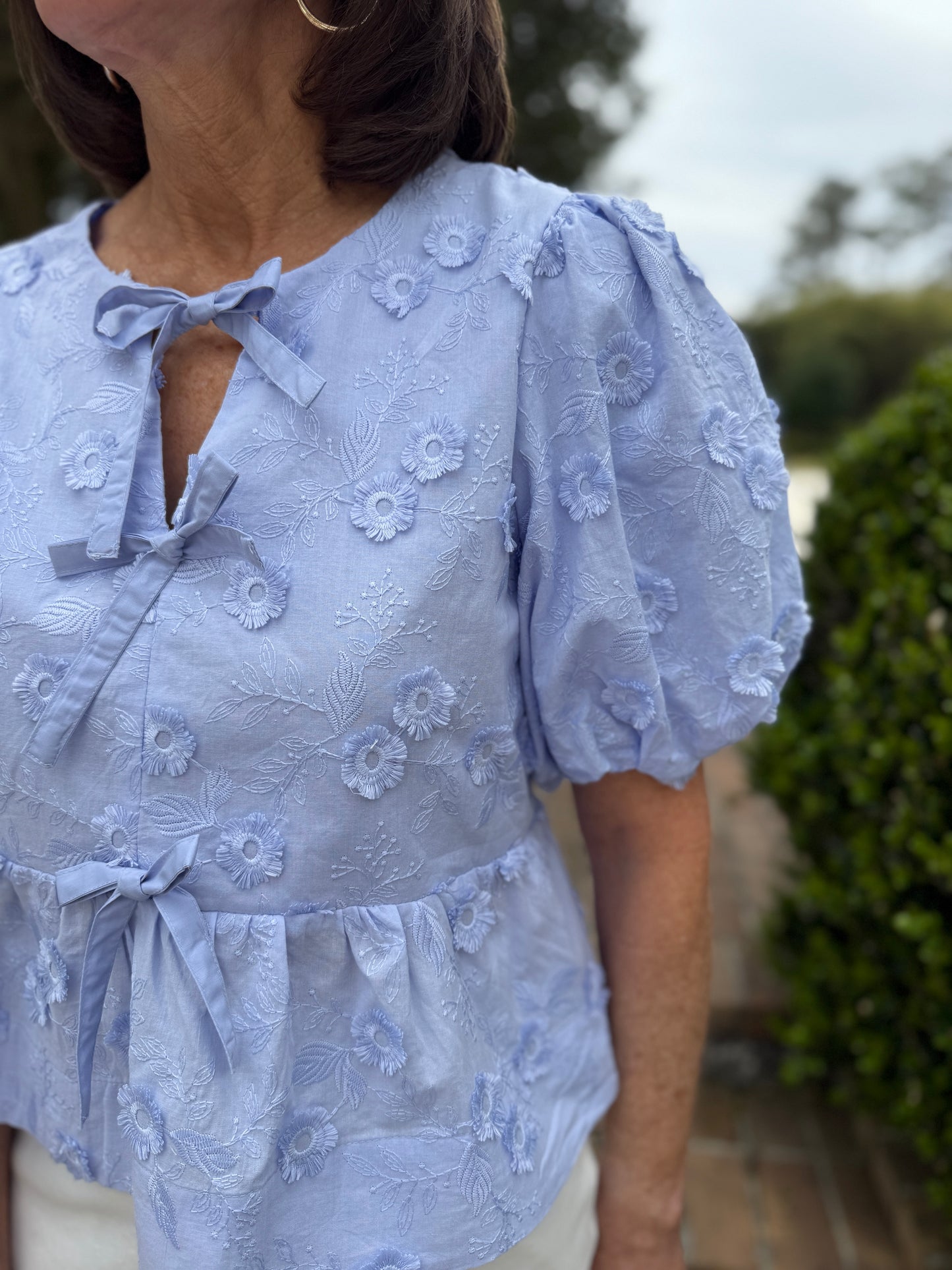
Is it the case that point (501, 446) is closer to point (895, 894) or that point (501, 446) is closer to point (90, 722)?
point (90, 722)

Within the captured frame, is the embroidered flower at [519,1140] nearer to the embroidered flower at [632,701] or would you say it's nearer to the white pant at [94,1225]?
the white pant at [94,1225]

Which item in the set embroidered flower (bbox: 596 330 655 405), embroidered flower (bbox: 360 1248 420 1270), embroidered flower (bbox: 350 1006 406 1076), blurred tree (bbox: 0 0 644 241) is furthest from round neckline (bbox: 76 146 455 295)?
blurred tree (bbox: 0 0 644 241)

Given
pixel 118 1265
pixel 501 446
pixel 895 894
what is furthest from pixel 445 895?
pixel 895 894

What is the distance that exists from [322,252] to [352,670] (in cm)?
46

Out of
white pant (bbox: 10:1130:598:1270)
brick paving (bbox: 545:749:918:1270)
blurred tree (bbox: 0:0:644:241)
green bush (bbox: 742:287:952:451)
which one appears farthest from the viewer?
green bush (bbox: 742:287:952:451)

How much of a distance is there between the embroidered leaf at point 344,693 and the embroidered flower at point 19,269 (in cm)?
64

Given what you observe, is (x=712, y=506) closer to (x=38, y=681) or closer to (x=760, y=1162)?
(x=38, y=681)

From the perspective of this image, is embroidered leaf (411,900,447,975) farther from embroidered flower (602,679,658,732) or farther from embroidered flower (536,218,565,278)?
embroidered flower (536,218,565,278)

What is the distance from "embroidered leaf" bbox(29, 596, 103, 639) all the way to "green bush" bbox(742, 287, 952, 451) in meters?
16.7

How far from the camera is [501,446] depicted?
102cm

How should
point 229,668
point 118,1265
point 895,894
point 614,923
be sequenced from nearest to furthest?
point 229,668 < point 118,1265 < point 614,923 < point 895,894

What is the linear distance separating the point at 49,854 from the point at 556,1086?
602mm

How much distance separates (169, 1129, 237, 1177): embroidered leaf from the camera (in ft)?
3.25

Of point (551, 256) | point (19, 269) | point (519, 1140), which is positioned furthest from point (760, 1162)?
point (19, 269)
